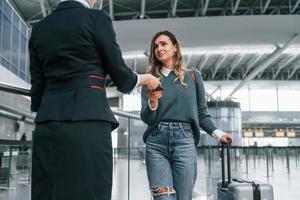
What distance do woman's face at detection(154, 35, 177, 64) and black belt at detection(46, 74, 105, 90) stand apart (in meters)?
0.97

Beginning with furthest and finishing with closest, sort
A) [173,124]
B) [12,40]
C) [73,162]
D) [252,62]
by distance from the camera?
[252,62] → [12,40] → [173,124] → [73,162]

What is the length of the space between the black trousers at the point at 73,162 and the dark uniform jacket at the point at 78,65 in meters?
0.05

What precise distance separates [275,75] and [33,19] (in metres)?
27.3

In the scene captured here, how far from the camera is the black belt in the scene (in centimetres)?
167

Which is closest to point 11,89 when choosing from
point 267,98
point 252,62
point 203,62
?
point 203,62

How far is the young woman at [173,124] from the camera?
2.38m

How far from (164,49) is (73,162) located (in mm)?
1255

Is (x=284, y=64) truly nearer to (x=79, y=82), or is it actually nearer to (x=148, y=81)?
(x=148, y=81)

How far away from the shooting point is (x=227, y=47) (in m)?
23.3

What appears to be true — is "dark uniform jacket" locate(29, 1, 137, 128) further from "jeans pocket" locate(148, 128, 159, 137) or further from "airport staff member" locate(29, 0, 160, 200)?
"jeans pocket" locate(148, 128, 159, 137)

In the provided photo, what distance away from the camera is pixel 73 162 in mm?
1605

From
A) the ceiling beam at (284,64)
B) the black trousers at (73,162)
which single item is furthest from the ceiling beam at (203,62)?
the black trousers at (73,162)

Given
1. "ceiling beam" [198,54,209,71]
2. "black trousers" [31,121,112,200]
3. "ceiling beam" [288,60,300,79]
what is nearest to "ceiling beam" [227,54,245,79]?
"ceiling beam" [198,54,209,71]

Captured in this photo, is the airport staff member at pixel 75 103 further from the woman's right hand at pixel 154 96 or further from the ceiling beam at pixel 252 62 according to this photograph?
the ceiling beam at pixel 252 62
